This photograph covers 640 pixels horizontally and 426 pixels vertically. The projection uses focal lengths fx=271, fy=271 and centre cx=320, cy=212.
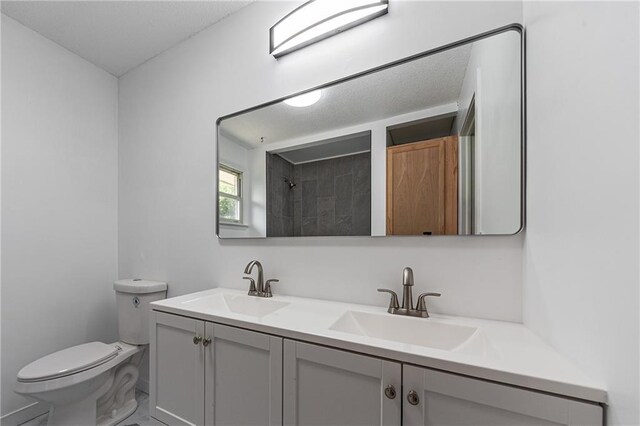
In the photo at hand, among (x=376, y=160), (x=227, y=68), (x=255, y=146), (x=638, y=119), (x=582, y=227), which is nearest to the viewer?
(x=638, y=119)

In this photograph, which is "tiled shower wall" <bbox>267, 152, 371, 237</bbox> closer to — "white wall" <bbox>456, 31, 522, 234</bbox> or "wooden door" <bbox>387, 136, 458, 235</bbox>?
"wooden door" <bbox>387, 136, 458, 235</bbox>

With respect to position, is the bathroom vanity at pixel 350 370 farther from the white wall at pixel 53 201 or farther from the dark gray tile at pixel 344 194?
the white wall at pixel 53 201

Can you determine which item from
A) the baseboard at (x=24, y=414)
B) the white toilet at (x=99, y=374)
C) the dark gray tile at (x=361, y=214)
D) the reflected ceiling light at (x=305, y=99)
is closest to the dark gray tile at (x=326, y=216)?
the dark gray tile at (x=361, y=214)

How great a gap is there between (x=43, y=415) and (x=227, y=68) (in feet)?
7.92

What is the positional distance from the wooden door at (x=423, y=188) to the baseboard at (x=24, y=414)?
235 cm

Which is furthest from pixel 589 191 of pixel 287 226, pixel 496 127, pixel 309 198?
pixel 287 226

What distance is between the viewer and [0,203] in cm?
156

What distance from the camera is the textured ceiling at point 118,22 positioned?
1.59m

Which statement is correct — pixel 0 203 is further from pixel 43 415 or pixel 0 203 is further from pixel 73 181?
pixel 43 415

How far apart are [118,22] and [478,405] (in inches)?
101

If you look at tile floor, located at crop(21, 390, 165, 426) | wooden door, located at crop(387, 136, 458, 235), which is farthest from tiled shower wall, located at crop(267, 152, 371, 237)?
tile floor, located at crop(21, 390, 165, 426)

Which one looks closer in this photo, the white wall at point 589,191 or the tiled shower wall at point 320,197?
the white wall at point 589,191

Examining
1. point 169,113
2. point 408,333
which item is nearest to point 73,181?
point 169,113

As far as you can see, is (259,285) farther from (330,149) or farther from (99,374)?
(99,374)
